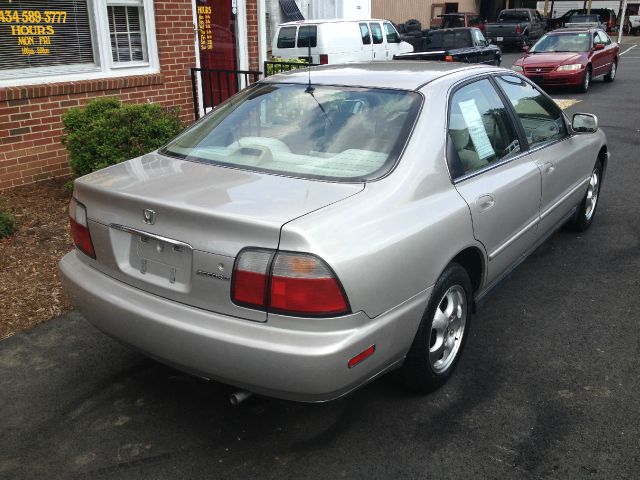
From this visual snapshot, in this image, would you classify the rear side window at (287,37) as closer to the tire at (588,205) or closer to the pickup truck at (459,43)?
the pickup truck at (459,43)

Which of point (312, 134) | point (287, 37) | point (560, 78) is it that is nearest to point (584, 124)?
point (312, 134)

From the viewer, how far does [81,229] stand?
3.17 metres

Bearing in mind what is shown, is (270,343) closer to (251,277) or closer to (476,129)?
(251,277)

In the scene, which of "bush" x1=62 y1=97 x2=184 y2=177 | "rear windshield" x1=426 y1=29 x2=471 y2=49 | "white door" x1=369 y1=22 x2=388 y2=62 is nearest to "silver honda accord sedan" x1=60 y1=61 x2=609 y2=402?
"bush" x1=62 y1=97 x2=184 y2=177

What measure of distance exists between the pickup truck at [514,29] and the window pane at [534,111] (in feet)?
88.2

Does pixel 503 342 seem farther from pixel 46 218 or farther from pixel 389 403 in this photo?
pixel 46 218

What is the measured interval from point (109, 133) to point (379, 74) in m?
3.46

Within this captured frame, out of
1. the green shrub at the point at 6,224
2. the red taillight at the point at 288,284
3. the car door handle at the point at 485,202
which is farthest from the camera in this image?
the green shrub at the point at 6,224

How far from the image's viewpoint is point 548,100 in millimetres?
4844

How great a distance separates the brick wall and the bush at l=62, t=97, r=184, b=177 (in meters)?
0.64

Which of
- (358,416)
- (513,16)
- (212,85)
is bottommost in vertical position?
(358,416)

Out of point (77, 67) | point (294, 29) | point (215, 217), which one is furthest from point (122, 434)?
point (294, 29)

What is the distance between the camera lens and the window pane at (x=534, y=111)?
14.0ft

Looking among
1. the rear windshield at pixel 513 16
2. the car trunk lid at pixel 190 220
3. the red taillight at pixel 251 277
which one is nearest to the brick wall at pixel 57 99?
the car trunk lid at pixel 190 220
